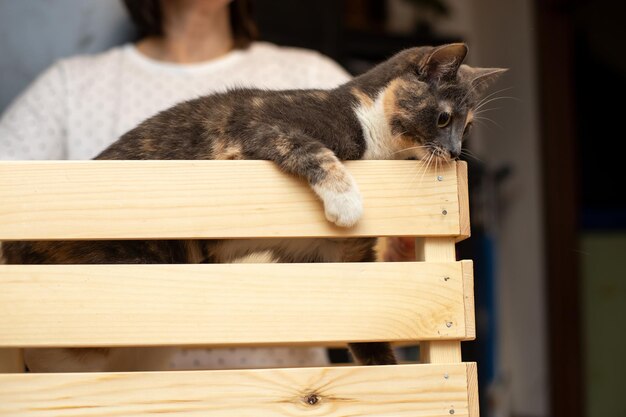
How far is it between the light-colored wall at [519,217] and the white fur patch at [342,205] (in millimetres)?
2097

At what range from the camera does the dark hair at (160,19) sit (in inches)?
67.5

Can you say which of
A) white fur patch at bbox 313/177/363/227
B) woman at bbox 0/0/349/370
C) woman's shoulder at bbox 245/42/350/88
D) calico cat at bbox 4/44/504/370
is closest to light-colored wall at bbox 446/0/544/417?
woman's shoulder at bbox 245/42/350/88

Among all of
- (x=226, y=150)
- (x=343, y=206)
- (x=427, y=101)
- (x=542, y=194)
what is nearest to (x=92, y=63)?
(x=226, y=150)

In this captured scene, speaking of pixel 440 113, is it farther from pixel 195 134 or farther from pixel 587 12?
pixel 587 12

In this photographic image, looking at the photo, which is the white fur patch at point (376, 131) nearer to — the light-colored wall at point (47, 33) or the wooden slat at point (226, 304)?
the wooden slat at point (226, 304)

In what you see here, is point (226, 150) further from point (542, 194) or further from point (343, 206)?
point (542, 194)

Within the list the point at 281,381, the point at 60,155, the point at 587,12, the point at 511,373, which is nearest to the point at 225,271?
the point at 281,381

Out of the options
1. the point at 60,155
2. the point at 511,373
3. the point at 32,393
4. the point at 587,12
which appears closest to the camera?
the point at 32,393

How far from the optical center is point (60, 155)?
1586mm

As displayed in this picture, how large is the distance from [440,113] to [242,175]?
358mm

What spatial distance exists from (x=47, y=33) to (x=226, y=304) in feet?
4.39

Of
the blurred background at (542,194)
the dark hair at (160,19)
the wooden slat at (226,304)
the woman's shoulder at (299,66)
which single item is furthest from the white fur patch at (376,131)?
the blurred background at (542,194)

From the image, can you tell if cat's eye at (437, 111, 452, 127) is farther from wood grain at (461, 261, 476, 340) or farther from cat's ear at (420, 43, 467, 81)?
wood grain at (461, 261, 476, 340)

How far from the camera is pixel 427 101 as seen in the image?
3.38ft
